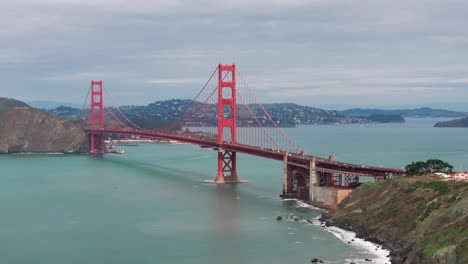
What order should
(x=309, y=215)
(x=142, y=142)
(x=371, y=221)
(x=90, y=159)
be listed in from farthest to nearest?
1. (x=142, y=142)
2. (x=90, y=159)
3. (x=309, y=215)
4. (x=371, y=221)

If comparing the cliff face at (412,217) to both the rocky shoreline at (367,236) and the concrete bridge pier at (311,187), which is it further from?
the concrete bridge pier at (311,187)

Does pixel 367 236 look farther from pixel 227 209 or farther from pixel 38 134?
pixel 38 134

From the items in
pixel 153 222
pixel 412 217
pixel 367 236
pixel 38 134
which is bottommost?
pixel 153 222

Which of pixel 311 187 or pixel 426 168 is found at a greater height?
pixel 426 168

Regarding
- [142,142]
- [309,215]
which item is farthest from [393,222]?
[142,142]

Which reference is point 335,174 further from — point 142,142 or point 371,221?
point 142,142

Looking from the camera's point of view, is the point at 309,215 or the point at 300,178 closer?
the point at 309,215

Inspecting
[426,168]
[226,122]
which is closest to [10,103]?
[226,122]
